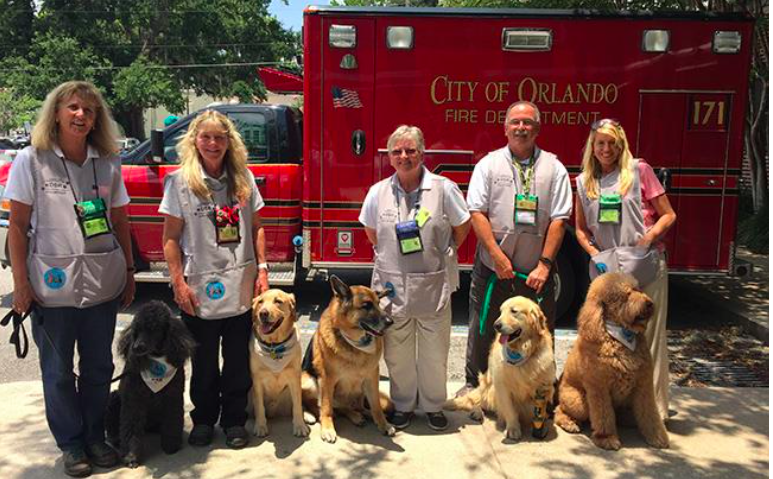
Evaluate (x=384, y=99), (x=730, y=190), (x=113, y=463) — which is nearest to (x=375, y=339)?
(x=113, y=463)

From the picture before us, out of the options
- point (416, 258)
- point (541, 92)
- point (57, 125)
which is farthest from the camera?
point (541, 92)

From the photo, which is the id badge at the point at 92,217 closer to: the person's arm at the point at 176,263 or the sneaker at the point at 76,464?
the person's arm at the point at 176,263

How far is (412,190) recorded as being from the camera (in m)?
3.77

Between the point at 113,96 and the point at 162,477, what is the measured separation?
111 ft

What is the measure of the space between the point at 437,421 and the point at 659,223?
1.82 meters

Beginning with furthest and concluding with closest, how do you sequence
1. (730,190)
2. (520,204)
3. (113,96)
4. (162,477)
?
(113,96) → (730,190) → (520,204) → (162,477)

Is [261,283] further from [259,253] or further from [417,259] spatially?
[417,259]

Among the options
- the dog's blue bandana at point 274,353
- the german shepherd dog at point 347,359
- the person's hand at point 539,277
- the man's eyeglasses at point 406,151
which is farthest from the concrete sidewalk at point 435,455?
the man's eyeglasses at point 406,151

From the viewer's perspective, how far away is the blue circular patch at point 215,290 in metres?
3.45

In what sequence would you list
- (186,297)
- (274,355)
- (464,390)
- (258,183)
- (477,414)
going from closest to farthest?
(186,297), (274,355), (477,414), (464,390), (258,183)

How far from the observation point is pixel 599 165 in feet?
12.7

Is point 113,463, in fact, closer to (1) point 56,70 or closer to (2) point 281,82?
(2) point 281,82

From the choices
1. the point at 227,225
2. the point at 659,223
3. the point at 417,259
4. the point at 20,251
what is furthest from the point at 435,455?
the point at 20,251

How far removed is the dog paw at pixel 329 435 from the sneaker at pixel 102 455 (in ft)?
3.74
